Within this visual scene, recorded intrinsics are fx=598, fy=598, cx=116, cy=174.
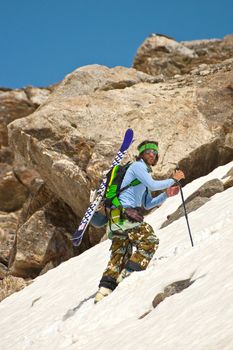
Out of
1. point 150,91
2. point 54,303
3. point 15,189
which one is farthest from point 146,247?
point 15,189

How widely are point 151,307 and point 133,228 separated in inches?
94.3

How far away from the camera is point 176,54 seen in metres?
39.0

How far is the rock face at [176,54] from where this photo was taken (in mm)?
37594

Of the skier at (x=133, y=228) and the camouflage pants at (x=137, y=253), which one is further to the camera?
the camouflage pants at (x=137, y=253)

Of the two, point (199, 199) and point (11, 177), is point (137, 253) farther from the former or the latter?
point (11, 177)

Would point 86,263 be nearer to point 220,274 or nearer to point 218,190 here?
point 218,190

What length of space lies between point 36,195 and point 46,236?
10.9 feet

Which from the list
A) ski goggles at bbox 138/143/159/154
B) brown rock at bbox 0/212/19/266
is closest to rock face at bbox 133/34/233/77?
brown rock at bbox 0/212/19/266

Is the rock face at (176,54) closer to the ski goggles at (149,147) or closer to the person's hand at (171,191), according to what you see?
the ski goggles at (149,147)

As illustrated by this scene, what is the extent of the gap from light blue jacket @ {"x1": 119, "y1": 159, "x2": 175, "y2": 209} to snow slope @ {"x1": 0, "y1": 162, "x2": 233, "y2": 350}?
1237 millimetres

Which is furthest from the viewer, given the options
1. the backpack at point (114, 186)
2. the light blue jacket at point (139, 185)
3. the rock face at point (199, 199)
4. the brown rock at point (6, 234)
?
the brown rock at point (6, 234)

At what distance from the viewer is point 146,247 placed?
1154 cm

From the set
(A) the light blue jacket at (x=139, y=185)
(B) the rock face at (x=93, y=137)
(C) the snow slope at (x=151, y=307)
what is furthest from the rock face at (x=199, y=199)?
(A) the light blue jacket at (x=139, y=185)

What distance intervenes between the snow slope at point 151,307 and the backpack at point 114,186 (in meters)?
1.46
